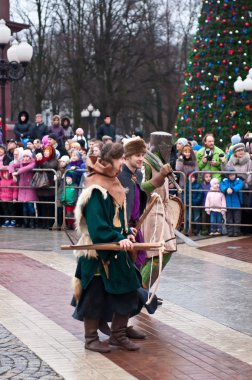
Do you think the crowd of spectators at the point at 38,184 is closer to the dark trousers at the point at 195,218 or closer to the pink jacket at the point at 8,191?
the pink jacket at the point at 8,191

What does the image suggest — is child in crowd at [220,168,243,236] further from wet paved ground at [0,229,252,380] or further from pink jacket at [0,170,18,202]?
pink jacket at [0,170,18,202]

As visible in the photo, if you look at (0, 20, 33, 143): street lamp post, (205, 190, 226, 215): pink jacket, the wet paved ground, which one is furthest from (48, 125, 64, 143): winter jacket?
the wet paved ground

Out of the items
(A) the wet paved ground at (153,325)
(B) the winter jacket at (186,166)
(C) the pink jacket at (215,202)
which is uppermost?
(B) the winter jacket at (186,166)

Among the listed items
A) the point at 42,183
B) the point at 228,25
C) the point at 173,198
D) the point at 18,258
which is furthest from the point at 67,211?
the point at 228,25

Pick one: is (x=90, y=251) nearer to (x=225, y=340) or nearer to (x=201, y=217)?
(x=225, y=340)

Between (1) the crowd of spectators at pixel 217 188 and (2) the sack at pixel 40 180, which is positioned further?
(2) the sack at pixel 40 180

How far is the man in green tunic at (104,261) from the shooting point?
25.6 ft

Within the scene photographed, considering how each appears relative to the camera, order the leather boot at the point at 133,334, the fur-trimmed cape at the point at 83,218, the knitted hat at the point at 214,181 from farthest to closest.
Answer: the knitted hat at the point at 214,181 → the leather boot at the point at 133,334 → the fur-trimmed cape at the point at 83,218

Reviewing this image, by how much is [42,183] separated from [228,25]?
9.00m

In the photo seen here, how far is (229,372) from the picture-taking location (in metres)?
7.34

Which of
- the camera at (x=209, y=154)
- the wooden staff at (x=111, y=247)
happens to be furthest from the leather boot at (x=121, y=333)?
the camera at (x=209, y=154)

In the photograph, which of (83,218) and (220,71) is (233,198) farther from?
(83,218)

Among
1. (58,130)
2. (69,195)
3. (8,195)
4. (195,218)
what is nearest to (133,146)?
(195,218)

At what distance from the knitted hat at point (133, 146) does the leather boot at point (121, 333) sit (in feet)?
5.30
